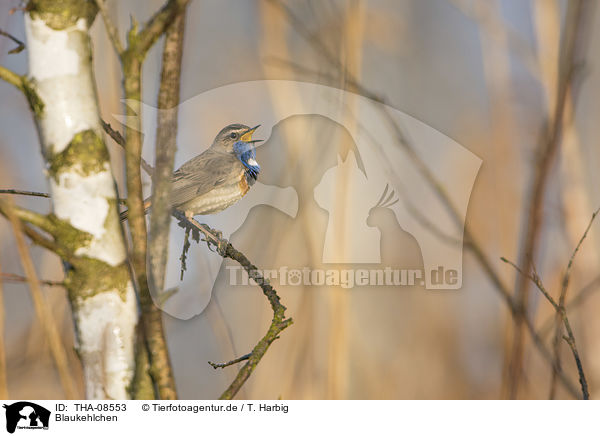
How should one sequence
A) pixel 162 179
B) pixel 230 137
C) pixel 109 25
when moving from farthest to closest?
pixel 230 137
pixel 162 179
pixel 109 25

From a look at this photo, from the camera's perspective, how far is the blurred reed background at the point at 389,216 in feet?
3.18

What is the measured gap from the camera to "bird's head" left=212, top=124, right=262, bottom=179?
2.97ft

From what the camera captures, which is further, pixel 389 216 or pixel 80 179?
pixel 389 216

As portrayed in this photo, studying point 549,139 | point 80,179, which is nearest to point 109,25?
point 80,179

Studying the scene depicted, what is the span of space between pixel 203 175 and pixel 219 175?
0.03 m

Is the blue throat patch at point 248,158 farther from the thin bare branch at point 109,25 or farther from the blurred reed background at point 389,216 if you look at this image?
the thin bare branch at point 109,25

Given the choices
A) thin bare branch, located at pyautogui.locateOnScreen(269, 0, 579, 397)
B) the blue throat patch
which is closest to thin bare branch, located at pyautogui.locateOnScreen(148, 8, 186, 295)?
the blue throat patch

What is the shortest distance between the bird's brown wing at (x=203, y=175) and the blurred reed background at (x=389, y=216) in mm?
69

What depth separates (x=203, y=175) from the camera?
34.6 inches

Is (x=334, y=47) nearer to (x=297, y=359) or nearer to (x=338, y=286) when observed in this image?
(x=338, y=286)

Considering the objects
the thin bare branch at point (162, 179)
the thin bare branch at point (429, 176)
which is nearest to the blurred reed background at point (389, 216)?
the thin bare branch at point (429, 176)

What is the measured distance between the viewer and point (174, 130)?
80 cm

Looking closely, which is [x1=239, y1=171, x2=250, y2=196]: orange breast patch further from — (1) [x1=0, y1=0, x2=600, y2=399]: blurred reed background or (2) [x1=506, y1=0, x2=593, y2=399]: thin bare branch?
(2) [x1=506, y1=0, x2=593, y2=399]: thin bare branch

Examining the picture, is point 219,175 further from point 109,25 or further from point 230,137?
point 109,25
